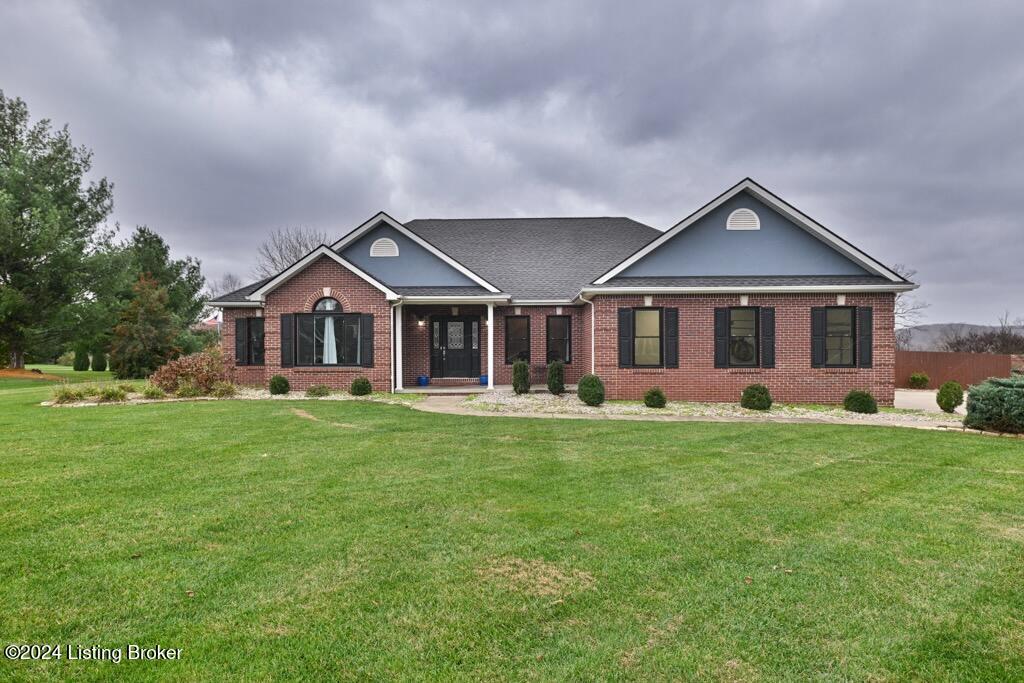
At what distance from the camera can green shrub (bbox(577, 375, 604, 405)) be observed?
513 inches

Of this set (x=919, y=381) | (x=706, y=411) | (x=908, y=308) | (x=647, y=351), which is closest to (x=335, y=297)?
(x=647, y=351)

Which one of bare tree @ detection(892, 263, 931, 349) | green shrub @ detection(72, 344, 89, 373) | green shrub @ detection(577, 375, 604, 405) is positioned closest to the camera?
green shrub @ detection(577, 375, 604, 405)

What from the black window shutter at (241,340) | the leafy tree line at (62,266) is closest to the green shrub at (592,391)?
the black window shutter at (241,340)

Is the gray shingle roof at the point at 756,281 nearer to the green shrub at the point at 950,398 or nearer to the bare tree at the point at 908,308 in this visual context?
the green shrub at the point at 950,398

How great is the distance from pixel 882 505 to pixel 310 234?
41252 millimetres

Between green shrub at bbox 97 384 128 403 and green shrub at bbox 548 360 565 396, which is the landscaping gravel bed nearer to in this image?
green shrub at bbox 548 360 565 396

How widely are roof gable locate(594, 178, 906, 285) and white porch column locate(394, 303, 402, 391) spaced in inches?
263

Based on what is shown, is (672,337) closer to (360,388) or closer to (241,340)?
(360,388)

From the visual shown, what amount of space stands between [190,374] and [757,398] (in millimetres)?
15977

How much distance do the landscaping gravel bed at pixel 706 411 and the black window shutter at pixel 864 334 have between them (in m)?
1.47

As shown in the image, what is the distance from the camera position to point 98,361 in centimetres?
3362

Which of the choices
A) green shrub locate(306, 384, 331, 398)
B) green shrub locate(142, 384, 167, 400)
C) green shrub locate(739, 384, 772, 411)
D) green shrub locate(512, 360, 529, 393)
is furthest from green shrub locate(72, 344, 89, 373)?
green shrub locate(739, 384, 772, 411)

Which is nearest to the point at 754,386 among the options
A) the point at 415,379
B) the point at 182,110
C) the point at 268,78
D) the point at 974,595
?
the point at 974,595

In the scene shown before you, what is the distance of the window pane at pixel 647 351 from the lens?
14352 millimetres
